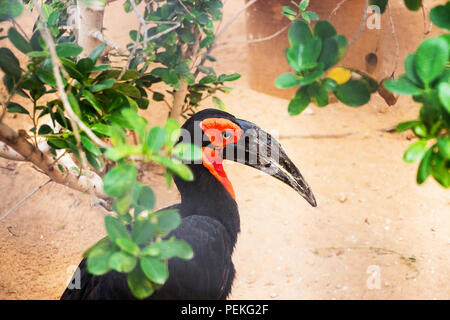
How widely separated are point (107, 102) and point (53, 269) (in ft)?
4.33

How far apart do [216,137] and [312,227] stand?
37.6 inches

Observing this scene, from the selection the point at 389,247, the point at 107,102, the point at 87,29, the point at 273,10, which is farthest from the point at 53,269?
the point at 273,10

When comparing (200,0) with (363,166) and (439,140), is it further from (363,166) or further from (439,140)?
(439,140)

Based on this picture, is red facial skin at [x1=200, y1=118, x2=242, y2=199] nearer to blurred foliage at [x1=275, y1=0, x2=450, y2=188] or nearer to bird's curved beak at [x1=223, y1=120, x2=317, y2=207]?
bird's curved beak at [x1=223, y1=120, x2=317, y2=207]

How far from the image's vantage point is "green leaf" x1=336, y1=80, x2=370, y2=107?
95 centimetres

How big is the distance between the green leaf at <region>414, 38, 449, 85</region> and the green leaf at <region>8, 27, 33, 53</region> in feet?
2.99

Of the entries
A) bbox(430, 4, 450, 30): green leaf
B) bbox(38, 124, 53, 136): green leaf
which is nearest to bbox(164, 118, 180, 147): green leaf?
bbox(430, 4, 450, 30): green leaf

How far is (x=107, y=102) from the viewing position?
50.1 inches

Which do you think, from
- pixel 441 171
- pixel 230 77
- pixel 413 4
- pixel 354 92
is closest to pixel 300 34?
pixel 354 92

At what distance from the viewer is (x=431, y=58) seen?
0.84m

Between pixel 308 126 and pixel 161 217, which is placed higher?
pixel 161 217

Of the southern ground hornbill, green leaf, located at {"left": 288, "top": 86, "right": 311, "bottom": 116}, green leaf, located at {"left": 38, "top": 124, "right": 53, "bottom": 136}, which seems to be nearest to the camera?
green leaf, located at {"left": 288, "top": 86, "right": 311, "bottom": 116}

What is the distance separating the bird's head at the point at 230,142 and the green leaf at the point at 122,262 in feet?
3.10
